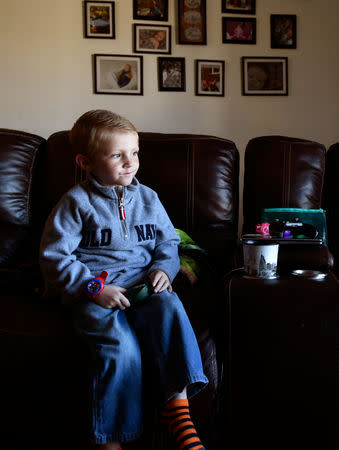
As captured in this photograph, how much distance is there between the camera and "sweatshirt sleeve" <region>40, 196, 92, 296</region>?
48.7 inches

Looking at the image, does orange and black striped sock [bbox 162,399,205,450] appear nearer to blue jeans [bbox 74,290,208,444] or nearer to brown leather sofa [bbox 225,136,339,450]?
blue jeans [bbox 74,290,208,444]

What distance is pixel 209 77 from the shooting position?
8.48ft

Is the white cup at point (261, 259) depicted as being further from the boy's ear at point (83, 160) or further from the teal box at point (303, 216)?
the boy's ear at point (83, 160)

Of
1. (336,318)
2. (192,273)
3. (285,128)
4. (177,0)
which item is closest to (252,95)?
(285,128)

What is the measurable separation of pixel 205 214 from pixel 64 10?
1.56 m

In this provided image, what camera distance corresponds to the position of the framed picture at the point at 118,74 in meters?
2.55

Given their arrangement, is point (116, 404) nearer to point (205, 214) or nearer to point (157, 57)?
point (205, 214)

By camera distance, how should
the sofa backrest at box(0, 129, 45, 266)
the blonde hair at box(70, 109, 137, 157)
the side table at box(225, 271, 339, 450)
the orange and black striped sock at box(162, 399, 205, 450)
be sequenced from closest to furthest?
the orange and black striped sock at box(162, 399, 205, 450)
the side table at box(225, 271, 339, 450)
the blonde hair at box(70, 109, 137, 157)
the sofa backrest at box(0, 129, 45, 266)

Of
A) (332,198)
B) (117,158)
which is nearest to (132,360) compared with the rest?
(117,158)

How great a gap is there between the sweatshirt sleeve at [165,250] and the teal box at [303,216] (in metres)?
0.43

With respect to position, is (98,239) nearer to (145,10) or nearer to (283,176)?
(283,176)

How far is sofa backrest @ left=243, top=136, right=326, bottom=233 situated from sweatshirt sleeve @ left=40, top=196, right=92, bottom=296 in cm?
85

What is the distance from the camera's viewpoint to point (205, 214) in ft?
6.09

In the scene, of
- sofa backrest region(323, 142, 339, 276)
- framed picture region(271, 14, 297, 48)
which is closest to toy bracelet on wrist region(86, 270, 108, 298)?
sofa backrest region(323, 142, 339, 276)
